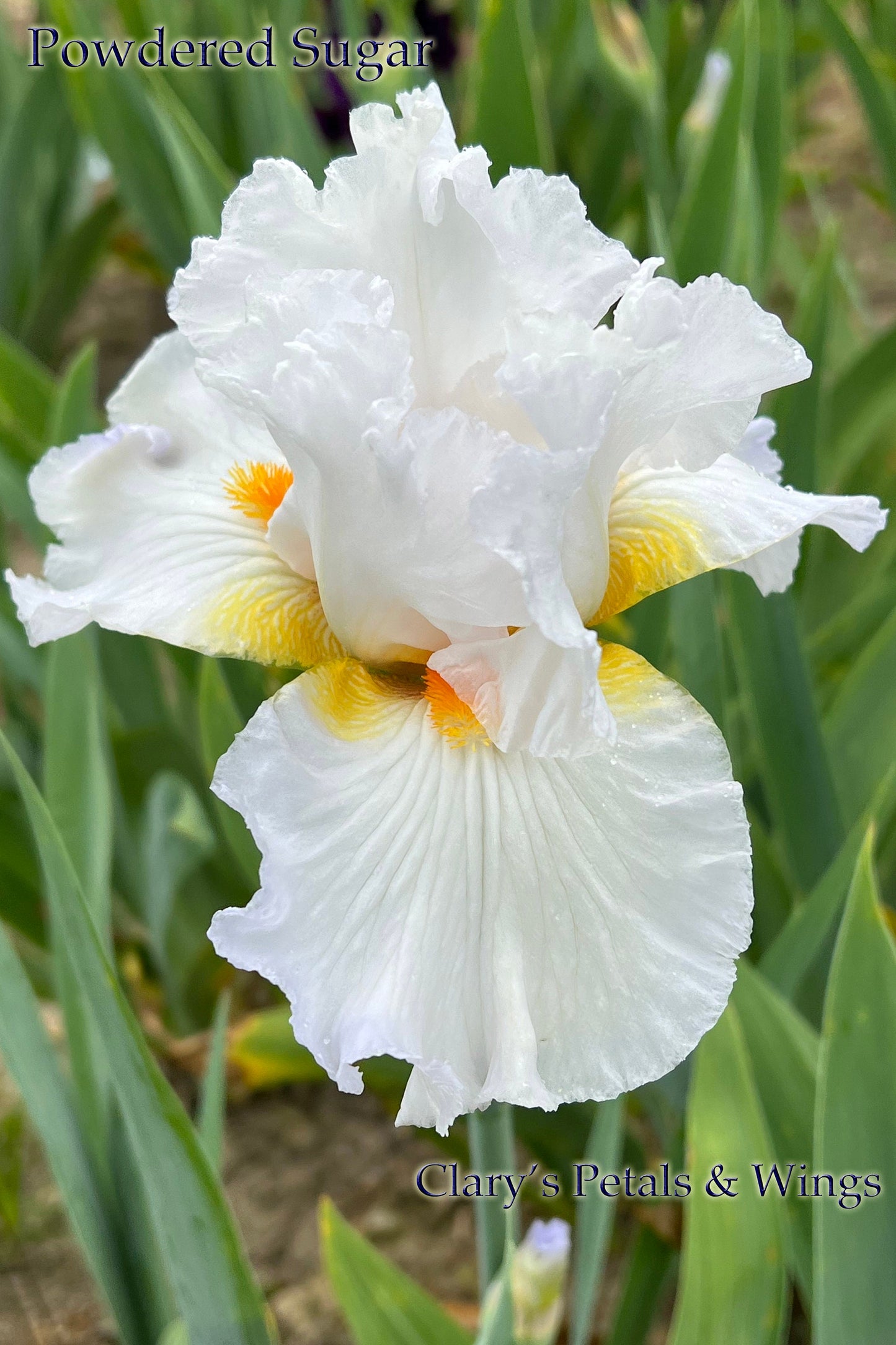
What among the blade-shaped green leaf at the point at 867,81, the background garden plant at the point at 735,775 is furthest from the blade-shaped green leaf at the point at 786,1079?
the blade-shaped green leaf at the point at 867,81

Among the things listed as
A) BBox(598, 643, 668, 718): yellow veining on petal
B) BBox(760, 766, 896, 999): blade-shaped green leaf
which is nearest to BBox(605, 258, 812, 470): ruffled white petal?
BBox(598, 643, 668, 718): yellow veining on petal

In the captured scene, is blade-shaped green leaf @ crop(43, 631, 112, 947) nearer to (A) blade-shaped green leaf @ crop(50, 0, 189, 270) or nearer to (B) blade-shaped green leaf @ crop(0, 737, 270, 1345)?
(B) blade-shaped green leaf @ crop(0, 737, 270, 1345)

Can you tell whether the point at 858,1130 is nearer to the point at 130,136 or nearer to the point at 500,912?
the point at 500,912

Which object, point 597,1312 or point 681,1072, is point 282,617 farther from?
point 597,1312

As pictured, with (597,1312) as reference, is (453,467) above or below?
above

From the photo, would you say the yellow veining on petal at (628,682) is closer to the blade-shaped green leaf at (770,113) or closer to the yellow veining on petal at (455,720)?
the yellow veining on petal at (455,720)

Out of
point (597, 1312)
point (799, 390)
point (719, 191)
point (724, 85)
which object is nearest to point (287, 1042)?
point (597, 1312)
